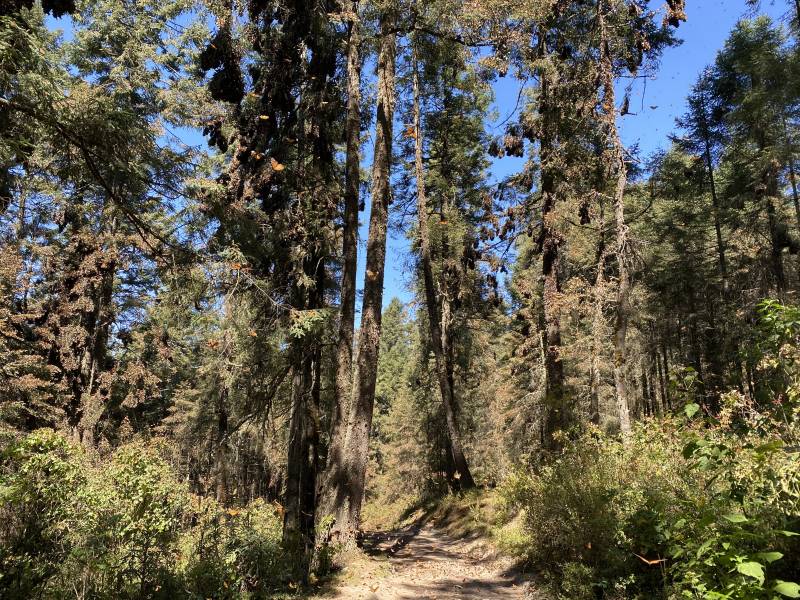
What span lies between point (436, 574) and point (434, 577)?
220mm

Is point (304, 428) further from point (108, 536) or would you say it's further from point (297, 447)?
point (108, 536)

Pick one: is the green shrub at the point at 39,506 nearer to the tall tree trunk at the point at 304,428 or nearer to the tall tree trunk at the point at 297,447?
the tall tree trunk at the point at 304,428

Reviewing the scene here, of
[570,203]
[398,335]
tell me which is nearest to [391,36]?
[570,203]

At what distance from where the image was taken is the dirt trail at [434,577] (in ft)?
21.1

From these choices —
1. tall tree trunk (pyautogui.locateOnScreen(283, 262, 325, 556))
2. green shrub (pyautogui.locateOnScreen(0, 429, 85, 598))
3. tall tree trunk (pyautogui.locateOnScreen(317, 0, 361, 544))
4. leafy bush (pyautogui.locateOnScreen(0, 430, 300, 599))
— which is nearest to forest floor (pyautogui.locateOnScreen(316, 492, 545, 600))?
tall tree trunk (pyautogui.locateOnScreen(317, 0, 361, 544))

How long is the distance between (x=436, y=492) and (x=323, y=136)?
1331cm

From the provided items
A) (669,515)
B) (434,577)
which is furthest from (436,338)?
(669,515)

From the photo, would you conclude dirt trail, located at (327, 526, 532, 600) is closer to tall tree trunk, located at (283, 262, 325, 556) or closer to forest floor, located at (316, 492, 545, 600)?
forest floor, located at (316, 492, 545, 600)

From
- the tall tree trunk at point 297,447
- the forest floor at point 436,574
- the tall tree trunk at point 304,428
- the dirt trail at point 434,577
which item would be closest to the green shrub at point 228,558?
the forest floor at point 436,574

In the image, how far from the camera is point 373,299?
8.59m

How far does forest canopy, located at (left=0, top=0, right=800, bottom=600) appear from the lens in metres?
4.88

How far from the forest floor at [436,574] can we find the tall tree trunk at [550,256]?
3081 mm

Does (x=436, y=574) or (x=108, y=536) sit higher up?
(x=108, y=536)

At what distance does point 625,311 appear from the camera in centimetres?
955
